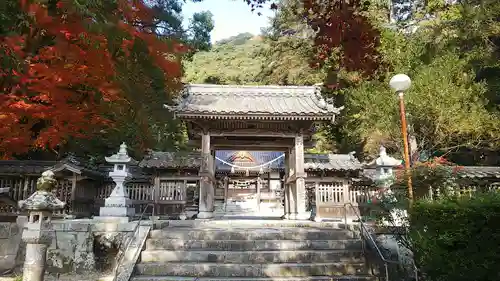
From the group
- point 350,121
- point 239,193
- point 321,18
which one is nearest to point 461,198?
point 321,18

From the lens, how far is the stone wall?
28.3 ft

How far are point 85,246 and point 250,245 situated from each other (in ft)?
14.3

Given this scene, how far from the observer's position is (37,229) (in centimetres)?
651

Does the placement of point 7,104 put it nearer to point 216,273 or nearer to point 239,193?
point 216,273

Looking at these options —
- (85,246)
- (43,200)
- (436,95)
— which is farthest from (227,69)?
(43,200)

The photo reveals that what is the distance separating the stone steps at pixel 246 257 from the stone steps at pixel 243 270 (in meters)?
0.32

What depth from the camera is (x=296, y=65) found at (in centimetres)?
2834

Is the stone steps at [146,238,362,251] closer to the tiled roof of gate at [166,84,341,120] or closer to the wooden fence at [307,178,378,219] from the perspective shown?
the wooden fence at [307,178,378,219]

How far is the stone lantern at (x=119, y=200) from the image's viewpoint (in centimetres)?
1016

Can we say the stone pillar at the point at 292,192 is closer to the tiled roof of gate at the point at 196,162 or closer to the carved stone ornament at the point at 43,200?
the tiled roof of gate at the point at 196,162

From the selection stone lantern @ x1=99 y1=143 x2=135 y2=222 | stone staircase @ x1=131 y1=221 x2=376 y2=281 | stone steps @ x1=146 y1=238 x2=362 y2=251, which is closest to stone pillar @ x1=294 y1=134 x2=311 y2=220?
stone staircase @ x1=131 y1=221 x2=376 y2=281

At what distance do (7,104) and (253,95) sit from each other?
871cm

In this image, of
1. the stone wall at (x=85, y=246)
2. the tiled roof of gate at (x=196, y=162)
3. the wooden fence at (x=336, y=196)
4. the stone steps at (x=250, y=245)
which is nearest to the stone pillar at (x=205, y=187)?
the tiled roof of gate at (x=196, y=162)

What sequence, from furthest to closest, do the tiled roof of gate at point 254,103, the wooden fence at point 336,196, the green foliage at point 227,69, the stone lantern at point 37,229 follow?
the green foliage at point 227,69 → the wooden fence at point 336,196 → the tiled roof of gate at point 254,103 → the stone lantern at point 37,229
